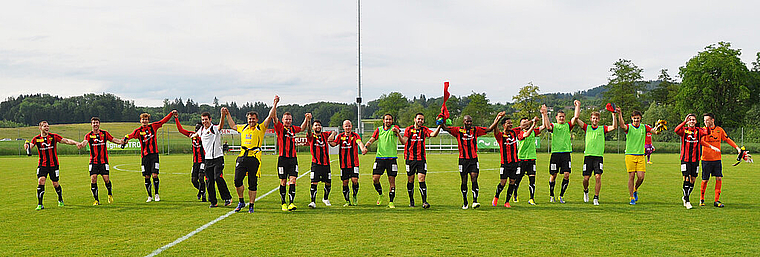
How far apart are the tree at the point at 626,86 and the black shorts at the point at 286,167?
71301 millimetres

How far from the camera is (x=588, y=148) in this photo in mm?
11555

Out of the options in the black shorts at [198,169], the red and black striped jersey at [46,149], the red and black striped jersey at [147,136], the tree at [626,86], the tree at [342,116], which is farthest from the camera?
the tree at [342,116]

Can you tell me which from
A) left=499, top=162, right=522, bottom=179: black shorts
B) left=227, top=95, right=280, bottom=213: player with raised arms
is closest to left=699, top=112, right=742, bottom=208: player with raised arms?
left=499, top=162, right=522, bottom=179: black shorts

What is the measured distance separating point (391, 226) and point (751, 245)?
198 inches

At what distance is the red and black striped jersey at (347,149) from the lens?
1117 centimetres

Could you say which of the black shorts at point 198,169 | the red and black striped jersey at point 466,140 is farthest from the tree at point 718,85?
the black shorts at point 198,169

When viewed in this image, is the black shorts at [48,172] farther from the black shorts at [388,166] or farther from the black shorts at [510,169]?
the black shorts at [510,169]

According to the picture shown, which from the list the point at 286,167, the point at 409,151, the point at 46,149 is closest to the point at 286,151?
the point at 286,167

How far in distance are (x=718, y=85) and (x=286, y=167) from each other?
6481 centimetres

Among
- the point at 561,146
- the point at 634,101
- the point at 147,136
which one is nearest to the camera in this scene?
the point at 561,146

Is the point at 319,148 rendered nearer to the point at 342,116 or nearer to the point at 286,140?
the point at 286,140

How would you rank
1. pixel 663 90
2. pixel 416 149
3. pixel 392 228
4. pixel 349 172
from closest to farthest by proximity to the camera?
pixel 392 228
pixel 416 149
pixel 349 172
pixel 663 90

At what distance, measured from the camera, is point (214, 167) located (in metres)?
10.5

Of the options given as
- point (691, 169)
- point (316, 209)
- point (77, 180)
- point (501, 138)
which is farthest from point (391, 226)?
point (77, 180)
